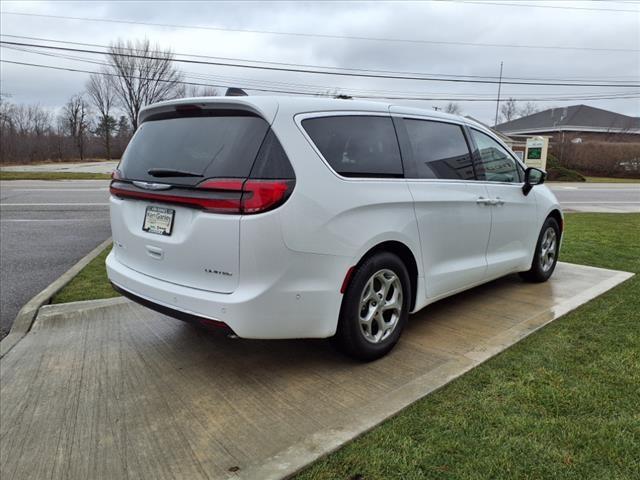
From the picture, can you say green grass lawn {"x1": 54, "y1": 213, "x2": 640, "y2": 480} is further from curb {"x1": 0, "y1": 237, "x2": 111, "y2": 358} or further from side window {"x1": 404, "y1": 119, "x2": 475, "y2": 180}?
curb {"x1": 0, "y1": 237, "x2": 111, "y2": 358}

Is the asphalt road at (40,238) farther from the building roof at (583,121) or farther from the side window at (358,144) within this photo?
the building roof at (583,121)

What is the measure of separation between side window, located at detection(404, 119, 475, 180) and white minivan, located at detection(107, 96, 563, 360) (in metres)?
0.01

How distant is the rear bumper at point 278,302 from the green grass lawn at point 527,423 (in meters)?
0.74

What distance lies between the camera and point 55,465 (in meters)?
2.44

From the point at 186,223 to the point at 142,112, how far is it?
123cm

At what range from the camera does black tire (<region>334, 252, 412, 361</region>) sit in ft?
10.4

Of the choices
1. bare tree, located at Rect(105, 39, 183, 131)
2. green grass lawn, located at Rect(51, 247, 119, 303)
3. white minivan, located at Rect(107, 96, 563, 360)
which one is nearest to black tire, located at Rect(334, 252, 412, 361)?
white minivan, located at Rect(107, 96, 563, 360)

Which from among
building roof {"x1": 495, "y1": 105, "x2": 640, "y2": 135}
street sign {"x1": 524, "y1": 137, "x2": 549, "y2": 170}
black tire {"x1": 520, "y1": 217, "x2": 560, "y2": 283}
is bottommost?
black tire {"x1": 520, "y1": 217, "x2": 560, "y2": 283}

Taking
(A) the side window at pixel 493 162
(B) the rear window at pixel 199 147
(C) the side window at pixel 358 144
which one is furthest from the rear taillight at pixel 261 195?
(A) the side window at pixel 493 162

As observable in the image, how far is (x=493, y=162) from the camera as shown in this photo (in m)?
4.68

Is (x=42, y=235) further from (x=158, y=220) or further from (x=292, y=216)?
(x=292, y=216)

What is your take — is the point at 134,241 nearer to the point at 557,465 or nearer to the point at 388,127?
the point at 388,127

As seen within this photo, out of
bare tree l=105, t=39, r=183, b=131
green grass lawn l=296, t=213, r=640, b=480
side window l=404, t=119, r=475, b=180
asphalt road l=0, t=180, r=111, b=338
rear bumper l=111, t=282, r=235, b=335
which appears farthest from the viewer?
bare tree l=105, t=39, r=183, b=131

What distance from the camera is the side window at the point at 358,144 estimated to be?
311 cm
